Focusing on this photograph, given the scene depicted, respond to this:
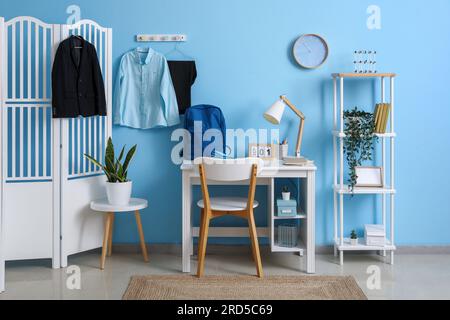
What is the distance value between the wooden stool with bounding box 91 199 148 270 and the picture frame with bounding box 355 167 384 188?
164cm

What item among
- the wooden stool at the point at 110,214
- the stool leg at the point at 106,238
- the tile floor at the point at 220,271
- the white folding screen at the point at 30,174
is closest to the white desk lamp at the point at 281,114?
the tile floor at the point at 220,271

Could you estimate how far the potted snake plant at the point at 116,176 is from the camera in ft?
12.9

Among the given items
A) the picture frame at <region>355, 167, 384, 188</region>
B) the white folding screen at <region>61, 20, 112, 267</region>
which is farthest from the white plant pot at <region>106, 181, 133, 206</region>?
the picture frame at <region>355, 167, 384, 188</region>

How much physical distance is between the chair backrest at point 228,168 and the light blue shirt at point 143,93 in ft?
2.64

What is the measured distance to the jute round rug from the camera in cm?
329

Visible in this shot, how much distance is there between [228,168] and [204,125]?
28.4 inches

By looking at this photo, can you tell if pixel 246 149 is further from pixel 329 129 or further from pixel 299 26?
pixel 299 26

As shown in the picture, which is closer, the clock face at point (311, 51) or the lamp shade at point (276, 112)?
the lamp shade at point (276, 112)

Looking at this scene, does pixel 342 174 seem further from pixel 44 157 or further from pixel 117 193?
pixel 44 157

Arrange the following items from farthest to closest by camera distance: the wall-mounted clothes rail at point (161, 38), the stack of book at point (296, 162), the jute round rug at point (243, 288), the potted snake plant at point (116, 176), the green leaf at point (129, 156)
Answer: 1. the wall-mounted clothes rail at point (161, 38)
2. the green leaf at point (129, 156)
3. the potted snake plant at point (116, 176)
4. the stack of book at point (296, 162)
5. the jute round rug at point (243, 288)

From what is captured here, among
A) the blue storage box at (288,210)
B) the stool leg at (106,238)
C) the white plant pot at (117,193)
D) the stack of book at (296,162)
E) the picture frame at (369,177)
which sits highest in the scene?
the stack of book at (296,162)

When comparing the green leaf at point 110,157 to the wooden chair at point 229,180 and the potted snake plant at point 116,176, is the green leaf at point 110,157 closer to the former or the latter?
the potted snake plant at point 116,176

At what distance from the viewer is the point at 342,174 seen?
4.16 m
